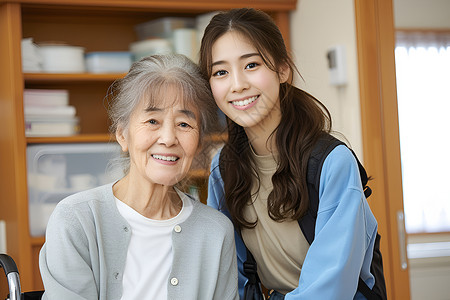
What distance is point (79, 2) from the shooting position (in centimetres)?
288

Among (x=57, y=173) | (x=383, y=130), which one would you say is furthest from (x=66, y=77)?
(x=383, y=130)

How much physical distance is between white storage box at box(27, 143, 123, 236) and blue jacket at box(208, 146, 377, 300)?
63.8 inches

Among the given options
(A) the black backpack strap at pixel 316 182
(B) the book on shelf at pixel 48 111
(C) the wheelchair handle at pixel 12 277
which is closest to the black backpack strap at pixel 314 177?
(A) the black backpack strap at pixel 316 182

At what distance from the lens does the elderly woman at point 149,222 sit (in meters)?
1.33

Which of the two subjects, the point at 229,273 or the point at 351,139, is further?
the point at 351,139

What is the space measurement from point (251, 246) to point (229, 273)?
163mm

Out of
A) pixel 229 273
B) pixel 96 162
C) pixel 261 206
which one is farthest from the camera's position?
pixel 96 162

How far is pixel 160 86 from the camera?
4.62 ft

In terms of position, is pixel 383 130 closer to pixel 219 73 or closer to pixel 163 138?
pixel 219 73

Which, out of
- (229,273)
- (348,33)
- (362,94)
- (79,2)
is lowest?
(229,273)

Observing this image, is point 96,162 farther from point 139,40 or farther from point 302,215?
point 302,215

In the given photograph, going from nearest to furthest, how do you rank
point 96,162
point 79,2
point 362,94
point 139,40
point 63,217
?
point 63,217
point 362,94
point 79,2
point 96,162
point 139,40

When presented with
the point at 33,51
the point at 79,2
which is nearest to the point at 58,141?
the point at 33,51

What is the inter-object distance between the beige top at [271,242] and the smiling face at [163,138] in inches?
10.8
